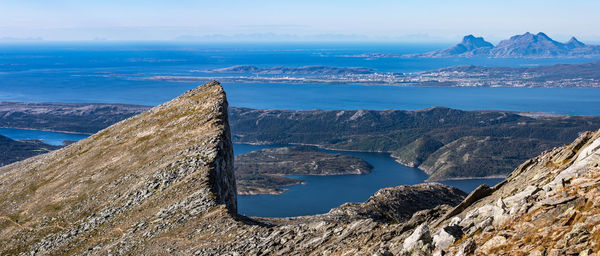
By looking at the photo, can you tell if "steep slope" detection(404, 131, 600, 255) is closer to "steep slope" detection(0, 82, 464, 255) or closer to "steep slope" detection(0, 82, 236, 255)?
"steep slope" detection(0, 82, 464, 255)

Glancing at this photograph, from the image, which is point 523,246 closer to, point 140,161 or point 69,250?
point 69,250

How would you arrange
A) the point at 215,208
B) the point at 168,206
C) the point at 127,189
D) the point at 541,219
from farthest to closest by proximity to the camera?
the point at 127,189
the point at 168,206
the point at 215,208
the point at 541,219

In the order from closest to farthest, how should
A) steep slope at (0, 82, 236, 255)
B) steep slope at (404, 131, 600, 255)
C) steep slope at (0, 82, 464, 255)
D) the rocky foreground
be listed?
1. steep slope at (404, 131, 600, 255)
2. the rocky foreground
3. steep slope at (0, 82, 464, 255)
4. steep slope at (0, 82, 236, 255)

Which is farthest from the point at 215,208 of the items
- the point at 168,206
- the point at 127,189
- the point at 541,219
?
the point at 541,219

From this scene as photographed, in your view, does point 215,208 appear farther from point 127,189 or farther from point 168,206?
point 127,189

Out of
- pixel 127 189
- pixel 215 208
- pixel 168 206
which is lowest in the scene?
pixel 127 189

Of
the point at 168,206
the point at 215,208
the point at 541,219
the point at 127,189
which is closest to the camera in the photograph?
the point at 541,219

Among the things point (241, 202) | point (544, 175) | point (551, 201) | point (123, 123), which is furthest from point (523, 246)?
point (241, 202)

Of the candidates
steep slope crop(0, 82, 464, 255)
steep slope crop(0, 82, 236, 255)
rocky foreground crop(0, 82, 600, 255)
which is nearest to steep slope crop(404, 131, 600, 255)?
rocky foreground crop(0, 82, 600, 255)
